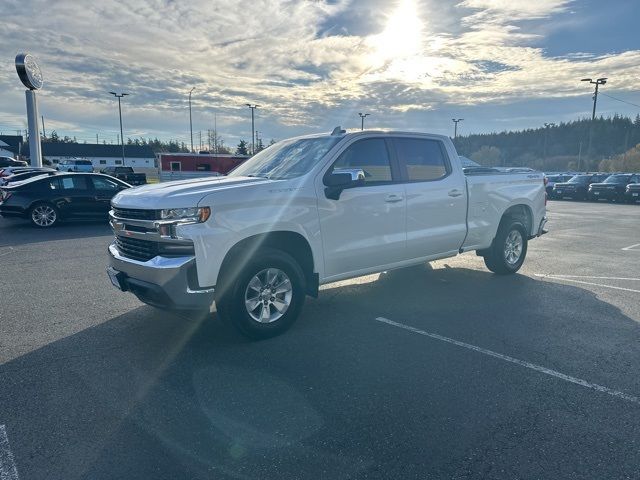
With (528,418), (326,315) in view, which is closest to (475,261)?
(326,315)

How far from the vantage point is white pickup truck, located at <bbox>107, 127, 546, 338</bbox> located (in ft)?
13.6

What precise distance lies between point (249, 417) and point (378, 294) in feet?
11.4

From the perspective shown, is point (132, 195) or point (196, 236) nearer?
point (196, 236)

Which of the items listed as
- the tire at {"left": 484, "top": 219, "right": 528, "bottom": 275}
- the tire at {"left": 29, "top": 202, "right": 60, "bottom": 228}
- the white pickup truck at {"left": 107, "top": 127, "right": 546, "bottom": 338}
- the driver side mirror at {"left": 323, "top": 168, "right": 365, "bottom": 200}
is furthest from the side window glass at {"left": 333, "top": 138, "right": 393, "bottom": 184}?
the tire at {"left": 29, "top": 202, "right": 60, "bottom": 228}

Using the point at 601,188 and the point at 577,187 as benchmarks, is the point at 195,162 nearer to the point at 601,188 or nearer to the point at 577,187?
the point at 577,187

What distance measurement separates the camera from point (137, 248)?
177 inches

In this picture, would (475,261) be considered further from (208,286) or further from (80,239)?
(80,239)

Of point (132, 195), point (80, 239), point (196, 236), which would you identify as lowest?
point (80, 239)

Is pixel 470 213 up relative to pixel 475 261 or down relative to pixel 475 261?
up

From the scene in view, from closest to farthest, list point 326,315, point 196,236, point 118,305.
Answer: point 196,236
point 326,315
point 118,305

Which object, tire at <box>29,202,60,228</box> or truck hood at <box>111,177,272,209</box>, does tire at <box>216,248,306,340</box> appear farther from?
tire at <box>29,202,60,228</box>

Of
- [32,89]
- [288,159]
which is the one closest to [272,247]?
[288,159]

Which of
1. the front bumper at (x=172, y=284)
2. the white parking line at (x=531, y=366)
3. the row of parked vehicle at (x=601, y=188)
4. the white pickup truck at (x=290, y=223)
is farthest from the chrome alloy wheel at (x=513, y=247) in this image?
the row of parked vehicle at (x=601, y=188)

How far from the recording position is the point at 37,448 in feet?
9.53
